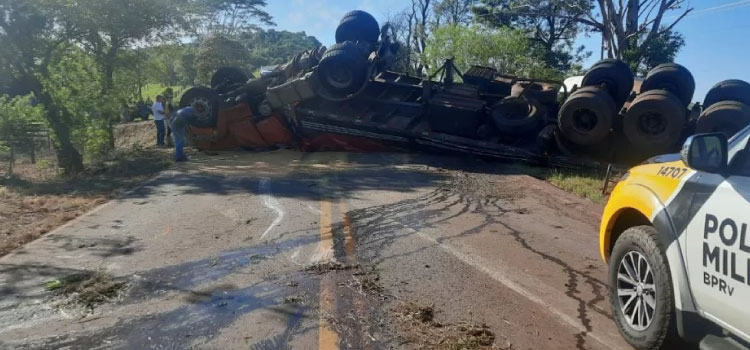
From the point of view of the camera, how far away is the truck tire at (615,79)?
1181 centimetres

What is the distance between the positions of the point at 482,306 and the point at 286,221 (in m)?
3.43

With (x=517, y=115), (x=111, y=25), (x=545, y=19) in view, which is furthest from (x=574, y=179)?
(x=545, y=19)

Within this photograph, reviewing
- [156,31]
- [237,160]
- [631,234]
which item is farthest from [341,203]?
[156,31]

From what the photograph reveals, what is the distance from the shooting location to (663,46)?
103 ft

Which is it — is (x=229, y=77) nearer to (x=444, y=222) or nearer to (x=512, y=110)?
(x=512, y=110)

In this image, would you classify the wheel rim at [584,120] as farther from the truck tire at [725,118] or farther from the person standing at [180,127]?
the person standing at [180,127]

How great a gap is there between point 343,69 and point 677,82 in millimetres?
7028

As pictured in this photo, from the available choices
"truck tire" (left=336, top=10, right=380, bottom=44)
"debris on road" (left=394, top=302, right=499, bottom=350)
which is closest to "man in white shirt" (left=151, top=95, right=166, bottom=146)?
"truck tire" (left=336, top=10, right=380, bottom=44)

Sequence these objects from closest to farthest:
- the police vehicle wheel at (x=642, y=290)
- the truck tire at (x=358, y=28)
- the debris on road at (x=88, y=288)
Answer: the police vehicle wheel at (x=642, y=290) < the debris on road at (x=88, y=288) < the truck tire at (x=358, y=28)

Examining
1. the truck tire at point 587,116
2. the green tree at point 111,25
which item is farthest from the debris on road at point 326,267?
the green tree at point 111,25

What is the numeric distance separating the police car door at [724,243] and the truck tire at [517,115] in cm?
939

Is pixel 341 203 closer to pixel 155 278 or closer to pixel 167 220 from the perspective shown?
pixel 167 220

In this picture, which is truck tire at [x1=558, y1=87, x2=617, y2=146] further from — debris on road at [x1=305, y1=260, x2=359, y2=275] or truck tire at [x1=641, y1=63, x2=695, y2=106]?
debris on road at [x1=305, y1=260, x2=359, y2=275]

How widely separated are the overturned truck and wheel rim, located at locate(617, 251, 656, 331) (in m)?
7.10
